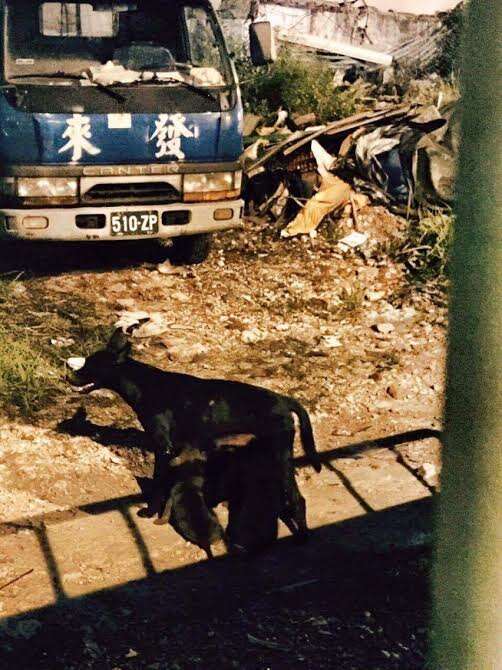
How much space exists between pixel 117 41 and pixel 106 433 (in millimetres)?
3171

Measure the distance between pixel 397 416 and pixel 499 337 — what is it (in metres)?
4.15

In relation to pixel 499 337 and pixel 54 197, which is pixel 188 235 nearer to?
pixel 54 197

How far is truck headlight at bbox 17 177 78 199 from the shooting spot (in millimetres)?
5895

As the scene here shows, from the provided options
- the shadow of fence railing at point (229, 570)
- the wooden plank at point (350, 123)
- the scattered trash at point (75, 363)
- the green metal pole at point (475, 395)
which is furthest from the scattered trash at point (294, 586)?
the wooden plank at point (350, 123)

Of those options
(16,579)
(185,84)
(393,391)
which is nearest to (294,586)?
(16,579)

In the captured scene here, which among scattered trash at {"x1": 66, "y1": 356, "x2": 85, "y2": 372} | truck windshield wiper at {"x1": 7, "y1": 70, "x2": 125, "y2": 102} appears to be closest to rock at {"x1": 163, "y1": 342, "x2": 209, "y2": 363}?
scattered trash at {"x1": 66, "y1": 356, "x2": 85, "y2": 372}

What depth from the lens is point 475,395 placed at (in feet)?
3.16

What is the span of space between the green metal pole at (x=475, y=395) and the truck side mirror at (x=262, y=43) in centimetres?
594

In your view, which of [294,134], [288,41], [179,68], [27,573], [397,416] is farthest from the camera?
[288,41]

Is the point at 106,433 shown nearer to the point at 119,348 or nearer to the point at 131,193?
the point at 119,348

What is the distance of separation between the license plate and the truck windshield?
889 millimetres

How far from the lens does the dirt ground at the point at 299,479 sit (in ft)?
10.2

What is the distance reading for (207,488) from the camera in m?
3.84

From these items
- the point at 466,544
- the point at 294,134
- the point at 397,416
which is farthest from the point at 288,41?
the point at 466,544
